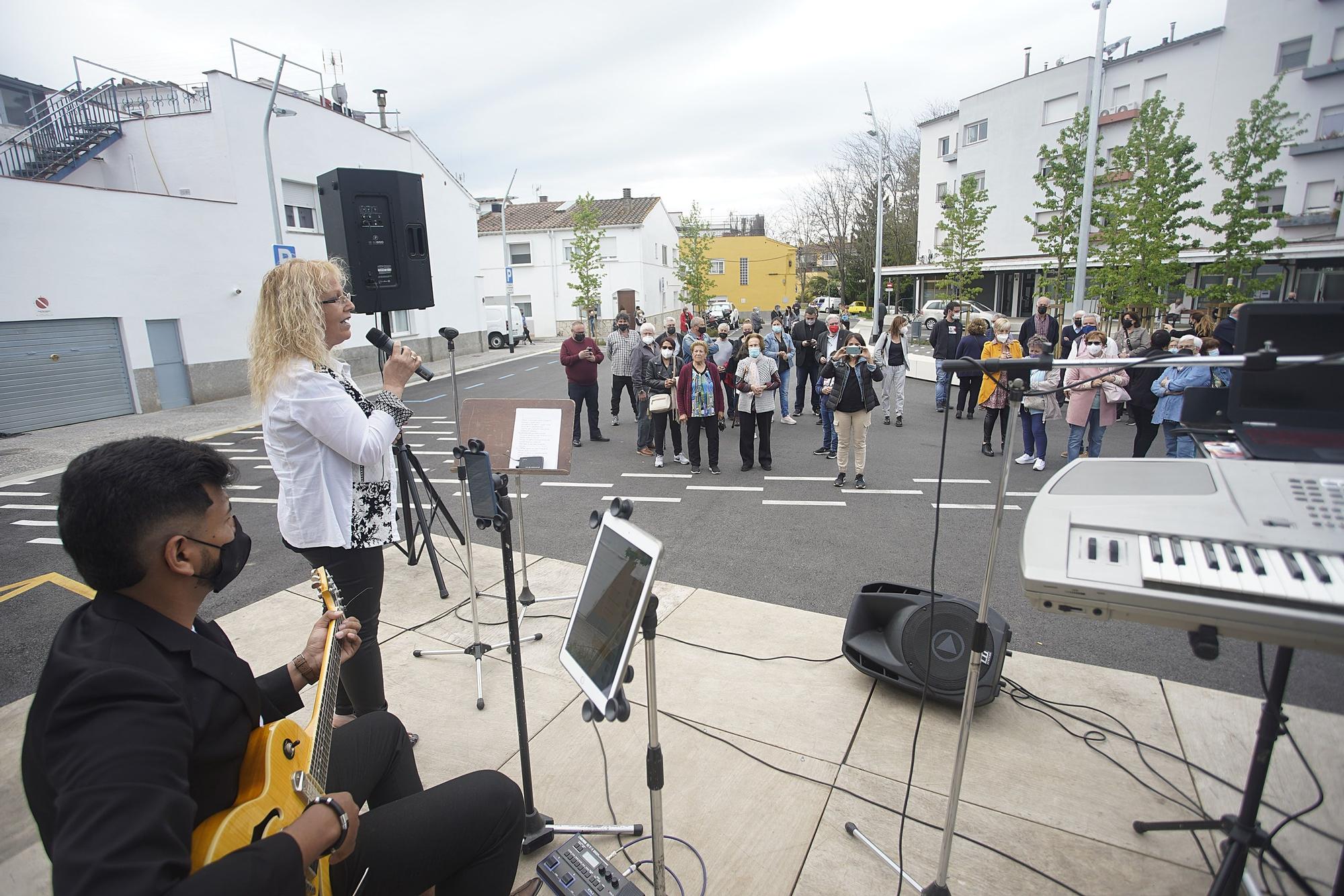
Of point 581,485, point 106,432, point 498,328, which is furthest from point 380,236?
point 498,328

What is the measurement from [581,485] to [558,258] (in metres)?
31.4

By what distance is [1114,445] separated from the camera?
30.7 feet

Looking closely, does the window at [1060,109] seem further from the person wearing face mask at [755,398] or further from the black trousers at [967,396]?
Result: the person wearing face mask at [755,398]

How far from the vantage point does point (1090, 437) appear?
844 cm

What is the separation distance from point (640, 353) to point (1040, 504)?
815 cm

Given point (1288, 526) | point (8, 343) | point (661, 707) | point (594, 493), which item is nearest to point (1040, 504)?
point (1288, 526)

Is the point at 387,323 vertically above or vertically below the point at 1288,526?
above

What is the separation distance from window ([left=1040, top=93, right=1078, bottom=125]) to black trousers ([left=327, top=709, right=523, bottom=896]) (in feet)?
119

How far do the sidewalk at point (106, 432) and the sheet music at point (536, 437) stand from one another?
6.47 meters

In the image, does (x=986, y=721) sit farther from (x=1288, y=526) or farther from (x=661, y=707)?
(x=1288, y=526)

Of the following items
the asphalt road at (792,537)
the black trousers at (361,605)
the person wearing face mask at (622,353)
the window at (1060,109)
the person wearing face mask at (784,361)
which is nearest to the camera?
the black trousers at (361,605)

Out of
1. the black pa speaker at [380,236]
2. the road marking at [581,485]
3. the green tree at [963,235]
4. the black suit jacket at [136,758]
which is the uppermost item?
the green tree at [963,235]

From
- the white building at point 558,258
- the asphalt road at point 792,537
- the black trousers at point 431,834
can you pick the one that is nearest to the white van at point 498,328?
the white building at point 558,258

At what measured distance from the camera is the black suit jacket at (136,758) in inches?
45.7
